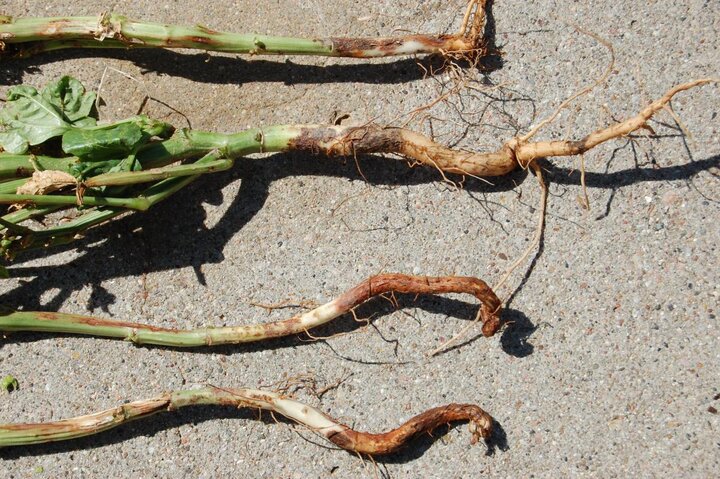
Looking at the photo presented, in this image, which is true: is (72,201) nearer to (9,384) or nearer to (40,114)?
(40,114)

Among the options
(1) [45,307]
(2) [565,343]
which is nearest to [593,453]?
(2) [565,343]

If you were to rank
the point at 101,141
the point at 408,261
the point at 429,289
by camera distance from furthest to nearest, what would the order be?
the point at 408,261, the point at 429,289, the point at 101,141

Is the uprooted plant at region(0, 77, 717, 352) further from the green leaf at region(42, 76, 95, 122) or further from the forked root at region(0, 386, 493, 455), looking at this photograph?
the forked root at region(0, 386, 493, 455)

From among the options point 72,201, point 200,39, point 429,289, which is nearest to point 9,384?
point 72,201

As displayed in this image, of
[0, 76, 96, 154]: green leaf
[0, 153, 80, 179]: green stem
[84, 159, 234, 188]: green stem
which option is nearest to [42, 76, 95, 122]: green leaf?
[0, 76, 96, 154]: green leaf

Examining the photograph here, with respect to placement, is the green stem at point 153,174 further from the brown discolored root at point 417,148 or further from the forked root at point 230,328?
the forked root at point 230,328

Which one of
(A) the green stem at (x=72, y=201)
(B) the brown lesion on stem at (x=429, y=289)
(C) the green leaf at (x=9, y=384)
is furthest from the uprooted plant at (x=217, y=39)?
(C) the green leaf at (x=9, y=384)

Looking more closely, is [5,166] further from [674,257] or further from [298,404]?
[674,257]
